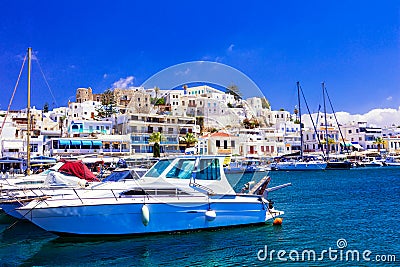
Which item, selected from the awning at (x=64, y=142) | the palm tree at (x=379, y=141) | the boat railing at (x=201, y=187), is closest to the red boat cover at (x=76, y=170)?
the boat railing at (x=201, y=187)

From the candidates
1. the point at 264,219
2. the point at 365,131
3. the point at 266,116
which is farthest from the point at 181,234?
the point at 365,131

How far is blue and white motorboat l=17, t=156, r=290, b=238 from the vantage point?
12781mm

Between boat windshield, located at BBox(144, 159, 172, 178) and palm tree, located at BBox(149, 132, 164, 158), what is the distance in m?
1.07

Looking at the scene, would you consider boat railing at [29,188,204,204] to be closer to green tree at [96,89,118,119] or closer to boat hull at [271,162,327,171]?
boat hull at [271,162,327,171]

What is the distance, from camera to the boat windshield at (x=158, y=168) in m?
14.7

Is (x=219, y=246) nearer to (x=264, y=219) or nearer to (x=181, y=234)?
(x=181, y=234)

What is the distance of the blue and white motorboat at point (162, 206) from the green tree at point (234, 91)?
362cm

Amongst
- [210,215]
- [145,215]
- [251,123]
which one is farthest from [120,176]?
[251,123]

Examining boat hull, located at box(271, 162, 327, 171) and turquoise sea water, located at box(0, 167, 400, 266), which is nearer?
turquoise sea water, located at box(0, 167, 400, 266)

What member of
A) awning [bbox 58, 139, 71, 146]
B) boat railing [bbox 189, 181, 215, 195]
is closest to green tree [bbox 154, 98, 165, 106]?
boat railing [bbox 189, 181, 215, 195]

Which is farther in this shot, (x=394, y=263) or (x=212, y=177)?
(x=212, y=177)

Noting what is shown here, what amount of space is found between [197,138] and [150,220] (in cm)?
315

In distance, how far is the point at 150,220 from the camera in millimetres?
13359

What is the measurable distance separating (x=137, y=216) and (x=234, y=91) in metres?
5.34
